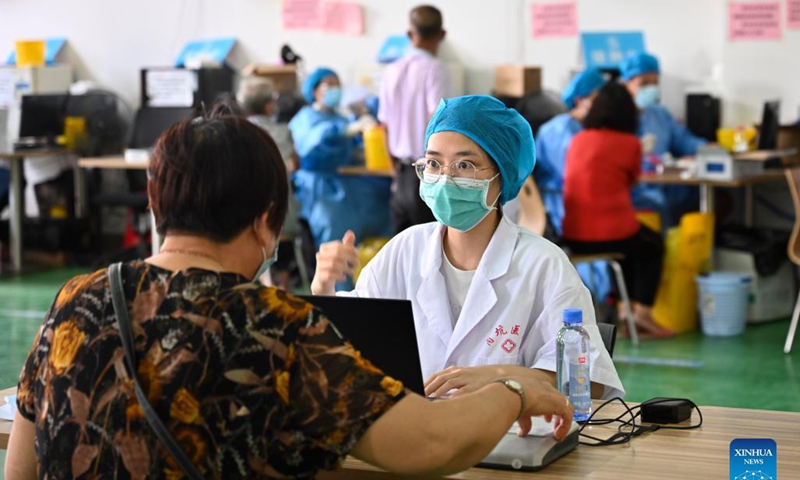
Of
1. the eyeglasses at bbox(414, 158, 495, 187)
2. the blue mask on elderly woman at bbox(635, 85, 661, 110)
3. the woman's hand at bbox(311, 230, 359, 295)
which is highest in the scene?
the eyeglasses at bbox(414, 158, 495, 187)

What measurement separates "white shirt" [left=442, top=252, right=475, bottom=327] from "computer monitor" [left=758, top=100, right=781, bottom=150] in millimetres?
4664

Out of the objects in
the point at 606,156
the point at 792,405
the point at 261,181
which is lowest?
the point at 792,405

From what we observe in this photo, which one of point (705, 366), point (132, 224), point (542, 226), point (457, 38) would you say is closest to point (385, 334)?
point (542, 226)

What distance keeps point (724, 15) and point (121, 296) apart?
253 inches

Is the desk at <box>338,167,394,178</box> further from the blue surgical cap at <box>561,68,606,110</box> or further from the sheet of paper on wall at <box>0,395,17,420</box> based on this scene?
the sheet of paper on wall at <box>0,395,17,420</box>

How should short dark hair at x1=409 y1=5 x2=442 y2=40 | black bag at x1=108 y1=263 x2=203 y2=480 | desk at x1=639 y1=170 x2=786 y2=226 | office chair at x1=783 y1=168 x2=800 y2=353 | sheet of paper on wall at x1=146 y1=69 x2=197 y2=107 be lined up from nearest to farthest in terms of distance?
black bag at x1=108 y1=263 x2=203 y2=480, office chair at x1=783 y1=168 x2=800 y2=353, desk at x1=639 y1=170 x2=786 y2=226, short dark hair at x1=409 y1=5 x2=442 y2=40, sheet of paper on wall at x1=146 y1=69 x2=197 y2=107

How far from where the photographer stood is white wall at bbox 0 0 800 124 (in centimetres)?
740

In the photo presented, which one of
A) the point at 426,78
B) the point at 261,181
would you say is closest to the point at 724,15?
the point at 426,78

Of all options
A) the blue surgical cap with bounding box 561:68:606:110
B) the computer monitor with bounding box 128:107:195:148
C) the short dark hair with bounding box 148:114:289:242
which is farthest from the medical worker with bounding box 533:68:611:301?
→ the short dark hair with bounding box 148:114:289:242

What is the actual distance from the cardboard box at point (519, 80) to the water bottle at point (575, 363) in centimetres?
536

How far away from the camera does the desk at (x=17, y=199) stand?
27.7 feet

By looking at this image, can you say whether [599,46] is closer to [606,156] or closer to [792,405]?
[606,156]

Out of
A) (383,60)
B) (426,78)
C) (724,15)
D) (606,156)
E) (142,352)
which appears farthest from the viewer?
(383,60)

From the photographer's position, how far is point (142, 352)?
5.17 ft
